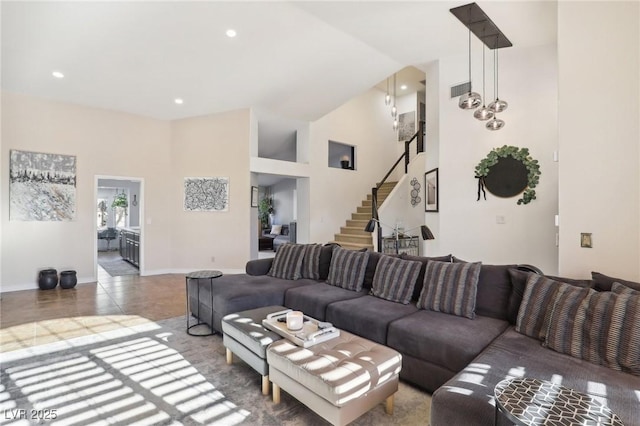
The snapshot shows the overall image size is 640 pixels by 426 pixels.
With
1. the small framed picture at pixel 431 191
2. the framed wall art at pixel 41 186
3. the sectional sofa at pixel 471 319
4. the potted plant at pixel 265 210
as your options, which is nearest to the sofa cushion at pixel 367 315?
the sectional sofa at pixel 471 319

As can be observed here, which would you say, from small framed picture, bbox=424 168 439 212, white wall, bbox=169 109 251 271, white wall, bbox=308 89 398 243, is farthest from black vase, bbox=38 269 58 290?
small framed picture, bbox=424 168 439 212

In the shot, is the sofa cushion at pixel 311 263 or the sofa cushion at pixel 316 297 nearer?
the sofa cushion at pixel 316 297

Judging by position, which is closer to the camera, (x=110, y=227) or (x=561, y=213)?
(x=561, y=213)

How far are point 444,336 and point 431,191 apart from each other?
12.9ft

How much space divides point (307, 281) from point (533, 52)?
4717mm

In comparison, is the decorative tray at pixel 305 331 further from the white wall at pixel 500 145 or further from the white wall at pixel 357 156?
the white wall at pixel 357 156

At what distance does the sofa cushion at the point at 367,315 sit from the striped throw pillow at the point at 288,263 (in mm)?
1140

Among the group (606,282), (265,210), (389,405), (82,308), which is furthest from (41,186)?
(606,282)

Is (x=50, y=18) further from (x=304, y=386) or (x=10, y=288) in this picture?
(x=304, y=386)

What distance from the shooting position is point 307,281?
4.02 metres

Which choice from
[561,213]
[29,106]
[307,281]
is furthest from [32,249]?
[561,213]

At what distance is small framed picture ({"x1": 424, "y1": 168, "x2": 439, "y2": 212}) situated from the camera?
5.63 m

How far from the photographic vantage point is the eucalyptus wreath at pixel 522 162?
4.61m

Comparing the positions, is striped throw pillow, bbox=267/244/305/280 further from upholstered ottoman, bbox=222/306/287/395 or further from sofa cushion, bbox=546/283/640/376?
sofa cushion, bbox=546/283/640/376
